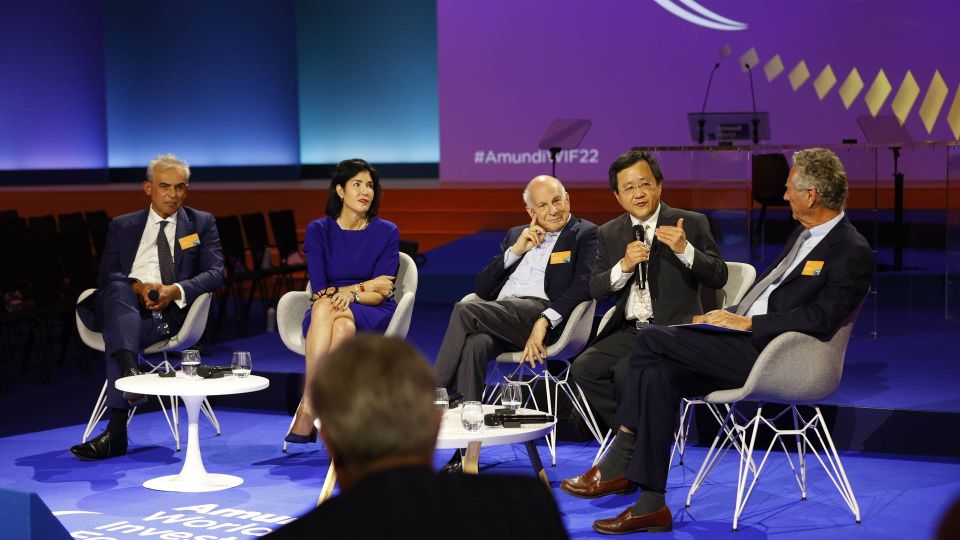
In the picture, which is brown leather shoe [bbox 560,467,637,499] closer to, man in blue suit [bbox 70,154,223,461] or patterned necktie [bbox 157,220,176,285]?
man in blue suit [bbox 70,154,223,461]

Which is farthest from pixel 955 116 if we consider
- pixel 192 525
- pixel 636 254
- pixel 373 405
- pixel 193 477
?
pixel 373 405

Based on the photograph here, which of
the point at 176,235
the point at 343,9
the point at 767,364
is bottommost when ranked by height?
the point at 767,364

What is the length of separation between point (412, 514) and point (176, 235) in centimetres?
464

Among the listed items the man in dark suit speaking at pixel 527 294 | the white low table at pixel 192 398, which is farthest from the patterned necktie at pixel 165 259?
the man in dark suit speaking at pixel 527 294

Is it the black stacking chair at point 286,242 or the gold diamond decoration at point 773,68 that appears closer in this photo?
the black stacking chair at point 286,242

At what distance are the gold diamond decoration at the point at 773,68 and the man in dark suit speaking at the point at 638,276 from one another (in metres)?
7.22

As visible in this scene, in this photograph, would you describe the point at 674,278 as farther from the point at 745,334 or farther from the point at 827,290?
the point at 827,290

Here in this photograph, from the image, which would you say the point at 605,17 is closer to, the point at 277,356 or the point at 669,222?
the point at 277,356

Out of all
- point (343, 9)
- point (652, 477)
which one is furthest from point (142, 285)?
point (343, 9)

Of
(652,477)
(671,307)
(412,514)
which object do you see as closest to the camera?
(412,514)

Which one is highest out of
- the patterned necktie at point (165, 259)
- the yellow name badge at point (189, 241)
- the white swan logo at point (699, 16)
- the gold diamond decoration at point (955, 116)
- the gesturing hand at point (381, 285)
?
the white swan logo at point (699, 16)

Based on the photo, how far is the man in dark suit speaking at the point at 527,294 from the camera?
4.96 meters

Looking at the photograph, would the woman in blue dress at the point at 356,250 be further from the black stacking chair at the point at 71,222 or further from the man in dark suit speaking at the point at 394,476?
the man in dark suit speaking at the point at 394,476

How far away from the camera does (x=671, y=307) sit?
481cm
